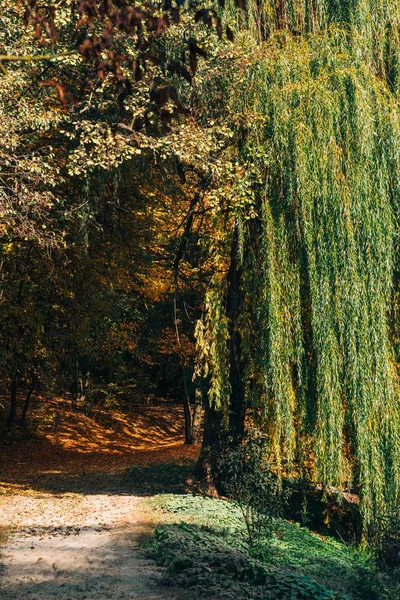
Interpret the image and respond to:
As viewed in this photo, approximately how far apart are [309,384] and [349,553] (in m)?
2.40

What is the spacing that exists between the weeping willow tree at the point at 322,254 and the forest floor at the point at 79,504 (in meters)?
2.64

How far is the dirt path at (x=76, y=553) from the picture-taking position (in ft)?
20.3

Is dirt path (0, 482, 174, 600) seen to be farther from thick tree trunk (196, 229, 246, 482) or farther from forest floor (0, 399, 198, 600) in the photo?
thick tree trunk (196, 229, 246, 482)

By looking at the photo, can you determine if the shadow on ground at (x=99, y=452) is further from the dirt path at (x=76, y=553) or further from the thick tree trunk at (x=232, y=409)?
the dirt path at (x=76, y=553)

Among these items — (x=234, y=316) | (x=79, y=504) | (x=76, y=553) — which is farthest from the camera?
(x=79, y=504)

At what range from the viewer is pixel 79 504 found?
36.7 feet

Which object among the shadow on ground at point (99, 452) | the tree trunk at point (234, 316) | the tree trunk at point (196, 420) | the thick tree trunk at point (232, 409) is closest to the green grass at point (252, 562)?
the thick tree trunk at point (232, 409)

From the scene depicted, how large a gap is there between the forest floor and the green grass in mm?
303

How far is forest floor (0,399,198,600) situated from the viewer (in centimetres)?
647

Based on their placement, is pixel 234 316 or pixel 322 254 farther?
pixel 234 316

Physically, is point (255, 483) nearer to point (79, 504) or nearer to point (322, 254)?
point (322, 254)

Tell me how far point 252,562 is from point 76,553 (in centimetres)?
206

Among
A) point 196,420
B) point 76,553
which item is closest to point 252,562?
point 76,553

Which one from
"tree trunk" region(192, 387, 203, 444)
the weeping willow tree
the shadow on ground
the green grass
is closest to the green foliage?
the green grass
